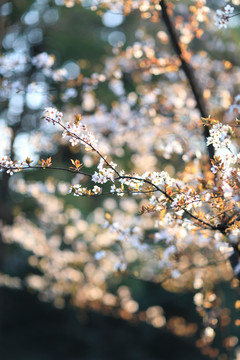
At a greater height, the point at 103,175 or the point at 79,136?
the point at 79,136

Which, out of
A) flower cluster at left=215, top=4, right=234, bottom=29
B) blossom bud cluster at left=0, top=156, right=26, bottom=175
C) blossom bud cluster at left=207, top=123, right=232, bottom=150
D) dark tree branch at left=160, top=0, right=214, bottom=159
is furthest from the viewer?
dark tree branch at left=160, top=0, right=214, bottom=159

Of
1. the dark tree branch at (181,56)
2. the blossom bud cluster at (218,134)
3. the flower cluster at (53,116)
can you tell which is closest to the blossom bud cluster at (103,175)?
the flower cluster at (53,116)

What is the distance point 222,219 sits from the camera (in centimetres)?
203

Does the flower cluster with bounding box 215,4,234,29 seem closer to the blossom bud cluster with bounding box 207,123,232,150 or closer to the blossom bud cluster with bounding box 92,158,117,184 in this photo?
the blossom bud cluster with bounding box 207,123,232,150

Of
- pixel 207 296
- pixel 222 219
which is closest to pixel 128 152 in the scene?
pixel 207 296

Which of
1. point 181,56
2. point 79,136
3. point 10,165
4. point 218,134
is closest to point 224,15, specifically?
point 181,56

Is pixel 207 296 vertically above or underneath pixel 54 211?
underneath

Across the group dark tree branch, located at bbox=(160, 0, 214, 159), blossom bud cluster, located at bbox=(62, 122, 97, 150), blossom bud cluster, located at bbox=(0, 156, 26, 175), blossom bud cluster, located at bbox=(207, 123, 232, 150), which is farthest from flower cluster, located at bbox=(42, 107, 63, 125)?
dark tree branch, located at bbox=(160, 0, 214, 159)

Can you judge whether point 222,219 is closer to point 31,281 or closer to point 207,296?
point 207,296

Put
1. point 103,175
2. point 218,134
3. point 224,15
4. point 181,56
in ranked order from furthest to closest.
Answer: point 181,56, point 224,15, point 103,175, point 218,134

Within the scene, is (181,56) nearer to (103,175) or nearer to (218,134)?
(218,134)

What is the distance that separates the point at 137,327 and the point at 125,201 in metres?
4.54

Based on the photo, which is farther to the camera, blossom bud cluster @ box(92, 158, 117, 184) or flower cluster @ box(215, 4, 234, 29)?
flower cluster @ box(215, 4, 234, 29)

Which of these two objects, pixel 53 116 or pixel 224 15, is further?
pixel 224 15
